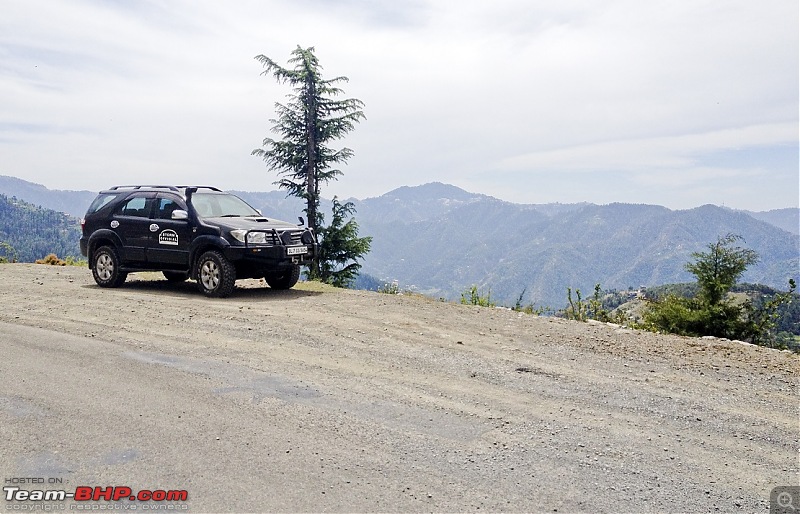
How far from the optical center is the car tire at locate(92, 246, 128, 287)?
12.4 m

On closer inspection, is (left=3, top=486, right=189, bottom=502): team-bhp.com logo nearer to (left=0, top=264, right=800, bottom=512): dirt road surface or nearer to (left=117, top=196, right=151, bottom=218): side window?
(left=0, top=264, right=800, bottom=512): dirt road surface

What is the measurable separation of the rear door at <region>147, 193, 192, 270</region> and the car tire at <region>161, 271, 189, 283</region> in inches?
7.7

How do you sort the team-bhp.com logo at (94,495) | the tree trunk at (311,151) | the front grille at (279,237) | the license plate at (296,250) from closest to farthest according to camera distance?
the team-bhp.com logo at (94,495) → the front grille at (279,237) → the license plate at (296,250) → the tree trunk at (311,151)

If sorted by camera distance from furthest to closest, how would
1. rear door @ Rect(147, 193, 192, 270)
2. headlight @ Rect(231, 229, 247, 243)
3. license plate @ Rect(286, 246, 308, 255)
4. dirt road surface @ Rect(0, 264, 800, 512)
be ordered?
rear door @ Rect(147, 193, 192, 270), license plate @ Rect(286, 246, 308, 255), headlight @ Rect(231, 229, 247, 243), dirt road surface @ Rect(0, 264, 800, 512)

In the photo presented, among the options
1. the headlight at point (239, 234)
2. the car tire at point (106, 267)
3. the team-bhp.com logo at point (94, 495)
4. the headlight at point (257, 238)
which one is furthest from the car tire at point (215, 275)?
the team-bhp.com logo at point (94, 495)

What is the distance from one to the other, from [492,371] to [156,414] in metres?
3.48

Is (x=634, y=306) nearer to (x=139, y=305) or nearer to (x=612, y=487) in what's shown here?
(x=612, y=487)

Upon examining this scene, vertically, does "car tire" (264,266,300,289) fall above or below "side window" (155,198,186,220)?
below

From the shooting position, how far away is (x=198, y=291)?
478 inches

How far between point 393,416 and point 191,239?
817 cm

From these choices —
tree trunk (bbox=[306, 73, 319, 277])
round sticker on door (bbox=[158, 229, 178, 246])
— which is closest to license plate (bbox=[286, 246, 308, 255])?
round sticker on door (bbox=[158, 229, 178, 246])

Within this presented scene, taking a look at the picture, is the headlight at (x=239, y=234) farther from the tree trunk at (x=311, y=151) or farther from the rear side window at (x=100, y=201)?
the tree trunk at (x=311, y=151)

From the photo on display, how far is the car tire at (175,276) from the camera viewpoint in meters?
12.1

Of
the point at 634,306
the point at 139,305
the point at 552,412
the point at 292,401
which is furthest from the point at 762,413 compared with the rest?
the point at 139,305
